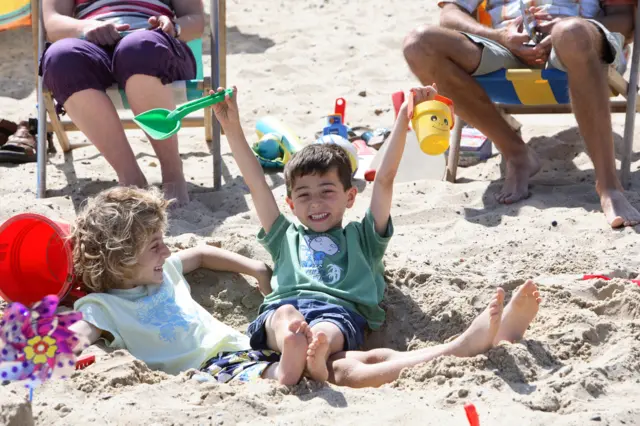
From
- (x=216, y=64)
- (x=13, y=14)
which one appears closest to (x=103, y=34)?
(x=216, y=64)

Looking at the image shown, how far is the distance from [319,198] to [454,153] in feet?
5.53

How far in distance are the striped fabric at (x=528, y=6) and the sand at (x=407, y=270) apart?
710 mm

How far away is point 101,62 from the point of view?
3965 mm

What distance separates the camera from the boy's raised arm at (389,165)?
9.32 ft

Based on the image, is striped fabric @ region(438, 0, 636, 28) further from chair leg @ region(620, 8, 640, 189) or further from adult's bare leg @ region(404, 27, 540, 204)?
adult's bare leg @ region(404, 27, 540, 204)

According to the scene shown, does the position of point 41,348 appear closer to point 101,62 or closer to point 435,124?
point 435,124

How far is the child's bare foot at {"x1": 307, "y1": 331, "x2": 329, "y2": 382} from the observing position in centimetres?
232

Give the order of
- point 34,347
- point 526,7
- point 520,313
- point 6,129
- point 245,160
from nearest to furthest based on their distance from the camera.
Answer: point 34,347 → point 520,313 → point 245,160 → point 526,7 → point 6,129

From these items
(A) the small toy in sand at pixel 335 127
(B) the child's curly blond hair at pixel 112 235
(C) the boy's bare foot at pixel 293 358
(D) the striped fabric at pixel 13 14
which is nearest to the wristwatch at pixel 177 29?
(A) the small toy in sand at pixel 335 127

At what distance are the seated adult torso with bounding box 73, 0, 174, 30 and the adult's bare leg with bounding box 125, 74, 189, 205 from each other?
377 millimetres

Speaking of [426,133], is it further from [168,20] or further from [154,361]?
[168,20]

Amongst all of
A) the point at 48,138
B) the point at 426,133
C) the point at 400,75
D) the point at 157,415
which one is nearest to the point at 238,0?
the point at 400,75

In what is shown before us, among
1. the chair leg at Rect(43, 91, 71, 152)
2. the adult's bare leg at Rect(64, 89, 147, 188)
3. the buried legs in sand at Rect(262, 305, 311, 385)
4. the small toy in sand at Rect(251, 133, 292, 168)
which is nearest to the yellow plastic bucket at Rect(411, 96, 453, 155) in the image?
the buried legs in sand at Rect(262, 305, 311, 385)

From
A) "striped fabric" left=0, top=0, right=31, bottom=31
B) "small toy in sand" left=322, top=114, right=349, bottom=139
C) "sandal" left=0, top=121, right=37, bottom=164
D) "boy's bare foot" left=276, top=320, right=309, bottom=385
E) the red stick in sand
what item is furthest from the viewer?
"striped fabric" left=0, top=0, right=31, bottom=31
